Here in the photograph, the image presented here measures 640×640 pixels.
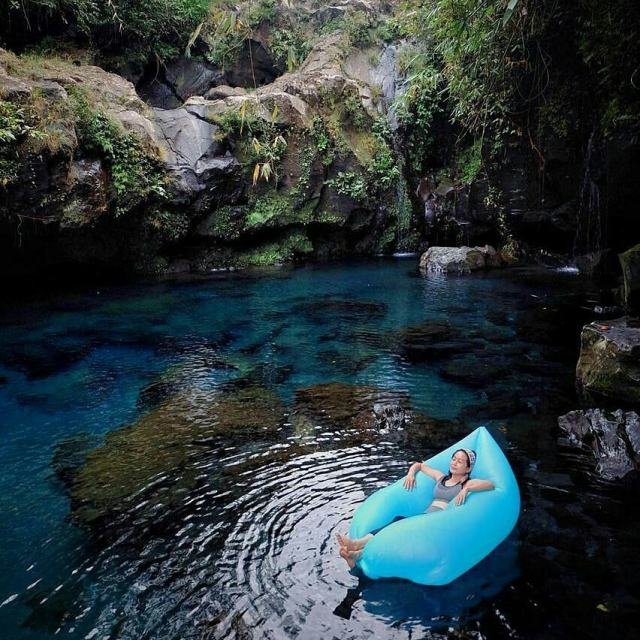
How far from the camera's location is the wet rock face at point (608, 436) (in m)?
5.39

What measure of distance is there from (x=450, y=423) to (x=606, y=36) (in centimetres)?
639

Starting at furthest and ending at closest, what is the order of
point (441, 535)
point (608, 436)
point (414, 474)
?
point (608, 436) < point (414, 474) < point (441, 535)

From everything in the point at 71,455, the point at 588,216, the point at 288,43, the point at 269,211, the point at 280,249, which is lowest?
the point at 71,455

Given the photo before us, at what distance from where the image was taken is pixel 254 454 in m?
5.95

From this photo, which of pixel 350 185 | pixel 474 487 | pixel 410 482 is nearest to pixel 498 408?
pixel 410 482

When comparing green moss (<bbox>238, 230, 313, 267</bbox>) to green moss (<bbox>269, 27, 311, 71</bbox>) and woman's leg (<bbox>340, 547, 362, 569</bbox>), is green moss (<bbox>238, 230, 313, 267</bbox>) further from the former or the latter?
woman's leg (<bbox>340, 547, 362, 569</bbox>)

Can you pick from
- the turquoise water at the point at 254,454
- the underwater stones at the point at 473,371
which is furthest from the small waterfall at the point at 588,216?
the underwater stones at the point at 473,371

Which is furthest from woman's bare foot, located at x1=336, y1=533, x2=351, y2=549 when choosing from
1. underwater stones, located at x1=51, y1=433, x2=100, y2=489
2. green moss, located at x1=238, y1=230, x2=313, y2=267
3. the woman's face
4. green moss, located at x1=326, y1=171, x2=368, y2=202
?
green moss, located at x1=326, y1=171, x2=368, y2=202

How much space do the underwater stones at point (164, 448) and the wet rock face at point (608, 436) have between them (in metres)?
3.47

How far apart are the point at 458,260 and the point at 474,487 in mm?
13765

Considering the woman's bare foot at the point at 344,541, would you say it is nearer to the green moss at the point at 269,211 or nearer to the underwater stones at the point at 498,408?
the underwater stones at the point at 498,408

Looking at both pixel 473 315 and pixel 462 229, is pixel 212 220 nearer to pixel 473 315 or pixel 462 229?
pixel 462 229

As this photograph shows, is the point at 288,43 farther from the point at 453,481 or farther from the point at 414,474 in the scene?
the point at 453,481

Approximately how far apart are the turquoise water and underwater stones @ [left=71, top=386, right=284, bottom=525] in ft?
0.24
